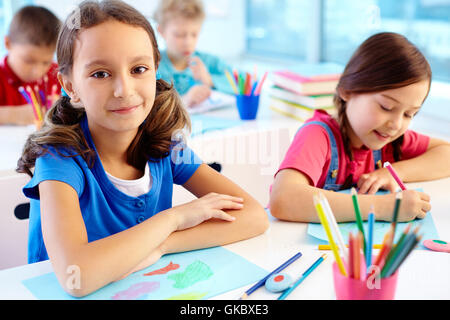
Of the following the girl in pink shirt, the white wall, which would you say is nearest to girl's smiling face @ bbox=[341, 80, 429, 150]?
the girl in pink shirt

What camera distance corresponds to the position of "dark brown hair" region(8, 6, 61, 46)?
1.92 m

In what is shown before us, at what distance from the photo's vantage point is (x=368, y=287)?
0.65 m

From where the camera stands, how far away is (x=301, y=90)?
1.89 metres

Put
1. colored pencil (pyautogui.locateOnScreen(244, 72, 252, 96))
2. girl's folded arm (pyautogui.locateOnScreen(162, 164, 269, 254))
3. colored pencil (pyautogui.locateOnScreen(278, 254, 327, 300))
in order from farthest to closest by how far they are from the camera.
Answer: colored pencil (pyautogui.locateOnScreen(244, 72, 252, 96))
girl's folded arm (pyautogui.locateOnScreen(162, 164, 269, 254))
colored pencil (pyautogui.locateOnScreen(278, 254, 327, 300))

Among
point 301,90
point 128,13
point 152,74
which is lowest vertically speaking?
point 301,90

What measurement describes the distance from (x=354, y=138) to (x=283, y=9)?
1930mm

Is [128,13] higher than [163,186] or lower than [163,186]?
higher

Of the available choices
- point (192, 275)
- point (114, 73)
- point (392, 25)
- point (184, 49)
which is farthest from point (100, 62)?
point (392, 25)

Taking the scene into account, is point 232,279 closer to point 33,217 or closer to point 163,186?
point 163,186

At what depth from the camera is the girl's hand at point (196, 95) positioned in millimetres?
2072

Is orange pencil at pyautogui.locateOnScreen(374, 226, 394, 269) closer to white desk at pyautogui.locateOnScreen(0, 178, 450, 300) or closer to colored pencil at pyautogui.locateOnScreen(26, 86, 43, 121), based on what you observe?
white desk at pyautogui.locateOnScreen(0, 178, 450, 300)

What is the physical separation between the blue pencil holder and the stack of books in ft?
0.42

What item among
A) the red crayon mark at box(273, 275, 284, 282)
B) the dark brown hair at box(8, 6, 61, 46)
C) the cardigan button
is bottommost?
the red crayon mark at box(273, 275, 284, 282)
